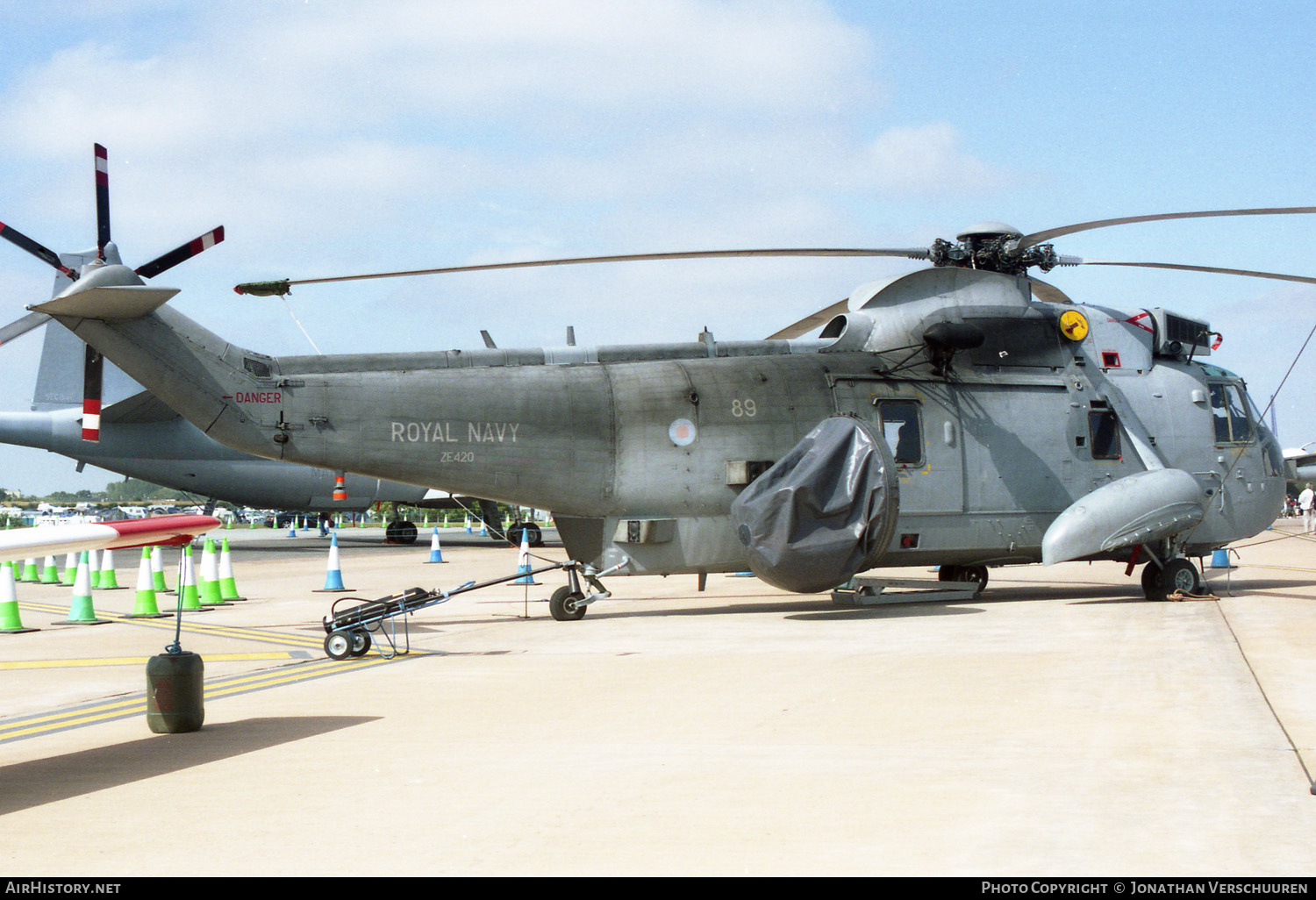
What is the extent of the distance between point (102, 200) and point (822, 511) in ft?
28.4

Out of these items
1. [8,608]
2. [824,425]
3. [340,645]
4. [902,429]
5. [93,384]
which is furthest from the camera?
[902,429]

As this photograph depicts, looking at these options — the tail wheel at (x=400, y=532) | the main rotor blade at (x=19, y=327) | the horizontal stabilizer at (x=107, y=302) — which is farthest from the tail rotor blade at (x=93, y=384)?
the tail wheel at (x=400, y=532)

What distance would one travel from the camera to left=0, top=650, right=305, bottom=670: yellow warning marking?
10172mm

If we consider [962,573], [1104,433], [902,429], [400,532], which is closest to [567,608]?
[902,429]

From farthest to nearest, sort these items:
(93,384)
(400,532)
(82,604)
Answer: (400,532), (82,604), (93,384)

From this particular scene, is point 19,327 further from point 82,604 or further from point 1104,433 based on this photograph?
point 1104,433

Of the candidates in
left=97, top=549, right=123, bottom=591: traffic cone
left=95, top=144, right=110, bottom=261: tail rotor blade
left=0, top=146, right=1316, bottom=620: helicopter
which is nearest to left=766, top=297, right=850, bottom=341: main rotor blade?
left=0, top=146, right=1316, bottom=620: helicopter

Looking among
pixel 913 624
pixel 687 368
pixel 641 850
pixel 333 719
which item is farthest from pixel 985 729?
pixel 687 368

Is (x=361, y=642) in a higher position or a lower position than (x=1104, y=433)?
lower

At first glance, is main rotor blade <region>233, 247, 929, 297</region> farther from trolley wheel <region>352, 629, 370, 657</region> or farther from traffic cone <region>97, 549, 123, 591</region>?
traffic cone <region>97, 549, 123, 591</region>

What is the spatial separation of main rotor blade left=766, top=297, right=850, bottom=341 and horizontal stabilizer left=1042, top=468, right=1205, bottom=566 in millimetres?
Answer: 4046

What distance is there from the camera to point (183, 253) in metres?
12.0

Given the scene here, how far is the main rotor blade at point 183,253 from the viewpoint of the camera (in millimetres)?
11969

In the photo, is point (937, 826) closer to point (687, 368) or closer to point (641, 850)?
point (641, 850)
